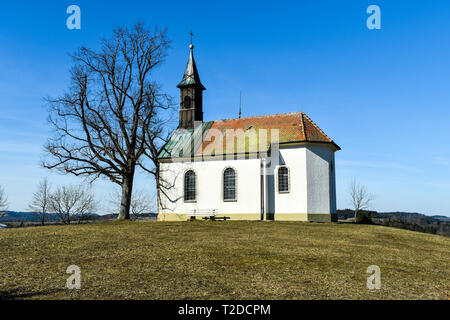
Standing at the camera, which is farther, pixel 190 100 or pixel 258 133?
pixel 190 100

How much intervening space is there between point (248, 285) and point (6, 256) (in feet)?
26.9

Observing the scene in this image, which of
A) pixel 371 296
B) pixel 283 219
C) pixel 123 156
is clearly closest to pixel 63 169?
pixel 123 156

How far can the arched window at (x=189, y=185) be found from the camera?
29203 millimetres

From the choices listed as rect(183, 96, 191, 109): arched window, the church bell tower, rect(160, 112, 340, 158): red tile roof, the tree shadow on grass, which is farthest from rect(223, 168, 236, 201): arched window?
the tree shadow on grass

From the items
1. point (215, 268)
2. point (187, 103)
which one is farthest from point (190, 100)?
point (215, 268)

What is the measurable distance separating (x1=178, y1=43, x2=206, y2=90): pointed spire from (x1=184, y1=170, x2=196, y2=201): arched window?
879 cm

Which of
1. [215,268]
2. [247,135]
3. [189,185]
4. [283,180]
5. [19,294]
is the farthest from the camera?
[189,185]

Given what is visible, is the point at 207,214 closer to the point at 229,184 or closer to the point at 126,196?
the point at 229,184

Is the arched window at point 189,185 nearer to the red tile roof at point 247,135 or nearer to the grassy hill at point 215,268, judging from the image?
the red tile roof at point 247,135

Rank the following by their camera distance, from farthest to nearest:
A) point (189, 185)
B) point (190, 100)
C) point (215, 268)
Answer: point (190, 100) < point (189, 185) < point (215, 268)

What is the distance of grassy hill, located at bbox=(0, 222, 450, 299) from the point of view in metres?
7.30

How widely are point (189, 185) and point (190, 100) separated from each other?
8.56 m

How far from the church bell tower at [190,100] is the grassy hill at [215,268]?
18753mm

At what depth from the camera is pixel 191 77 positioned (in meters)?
33.2
